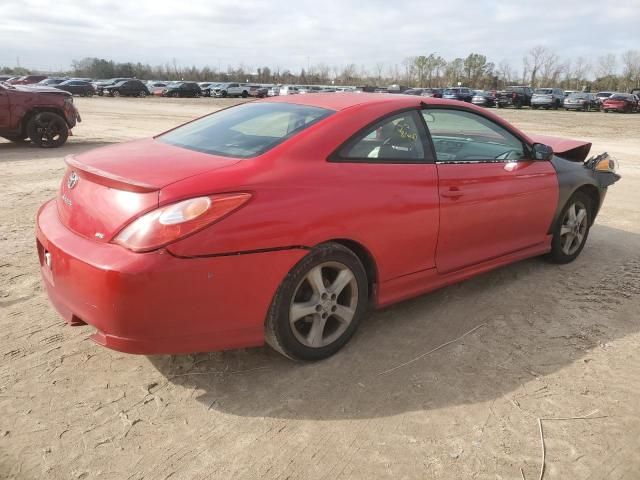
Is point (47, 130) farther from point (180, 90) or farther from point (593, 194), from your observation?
point (180, 90)

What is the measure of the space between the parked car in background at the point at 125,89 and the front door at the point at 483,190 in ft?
157

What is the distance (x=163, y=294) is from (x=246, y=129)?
1.38 metres

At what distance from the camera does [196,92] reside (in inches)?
1960

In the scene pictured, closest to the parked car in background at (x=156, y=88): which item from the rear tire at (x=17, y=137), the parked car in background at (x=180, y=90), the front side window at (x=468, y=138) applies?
the parked car in background at (x=180, y=90)

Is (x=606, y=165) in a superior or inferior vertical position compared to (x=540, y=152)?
inferior

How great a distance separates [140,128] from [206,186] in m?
15.9

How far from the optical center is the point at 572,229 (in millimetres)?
4719

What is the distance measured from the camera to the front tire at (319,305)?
109 inches

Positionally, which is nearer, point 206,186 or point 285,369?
point 206,186

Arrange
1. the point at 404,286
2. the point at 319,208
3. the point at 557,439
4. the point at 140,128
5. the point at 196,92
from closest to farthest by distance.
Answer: the point at 557,439, the point at 319,208, the point at 404,286, the point at 140,128, the point at 196,92

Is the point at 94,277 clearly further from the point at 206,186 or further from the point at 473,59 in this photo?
the point at 473,59

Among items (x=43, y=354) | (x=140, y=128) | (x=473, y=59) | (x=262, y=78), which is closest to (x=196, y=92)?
(x=140, y=128)

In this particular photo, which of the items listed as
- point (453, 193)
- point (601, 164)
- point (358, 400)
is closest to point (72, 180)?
point (358, 400)

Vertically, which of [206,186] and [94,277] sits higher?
[206,186]
